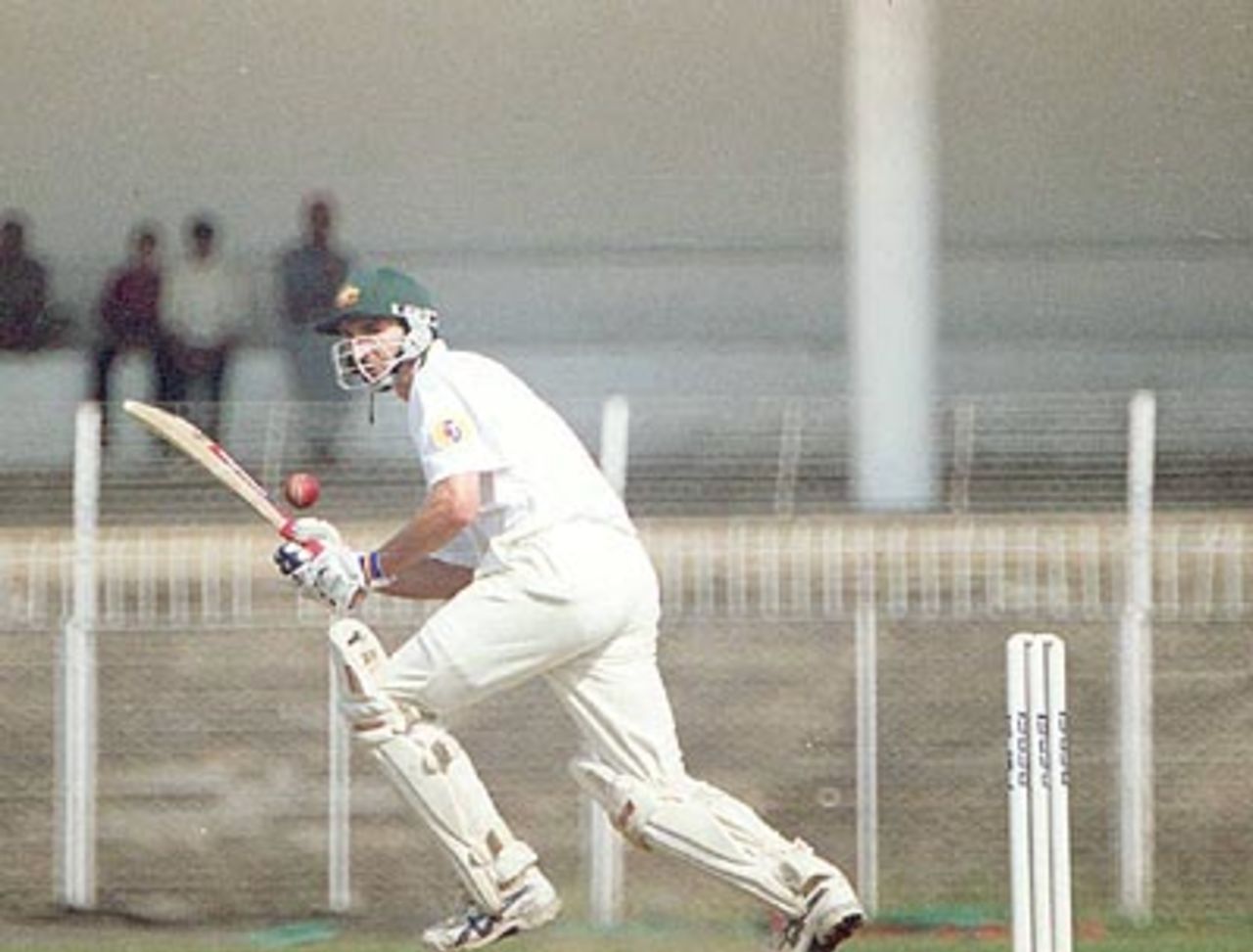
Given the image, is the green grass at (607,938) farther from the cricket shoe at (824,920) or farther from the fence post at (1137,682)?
the cricket shoe at (824,920)

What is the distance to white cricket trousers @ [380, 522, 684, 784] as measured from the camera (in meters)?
11.5

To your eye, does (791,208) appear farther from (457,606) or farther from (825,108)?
(457,606)

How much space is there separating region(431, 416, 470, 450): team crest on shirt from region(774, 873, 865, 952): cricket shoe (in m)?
1.42

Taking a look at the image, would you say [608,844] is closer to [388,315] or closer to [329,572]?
[329,572]

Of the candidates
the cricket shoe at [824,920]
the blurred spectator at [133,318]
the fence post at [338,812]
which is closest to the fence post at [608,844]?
the fence post at [338,812]

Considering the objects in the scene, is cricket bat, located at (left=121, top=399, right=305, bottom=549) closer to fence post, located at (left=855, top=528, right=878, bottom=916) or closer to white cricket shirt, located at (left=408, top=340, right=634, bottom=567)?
white cricket shirt, located at (left=408, top=340, right=634, bottom=567)

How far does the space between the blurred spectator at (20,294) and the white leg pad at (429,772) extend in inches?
336

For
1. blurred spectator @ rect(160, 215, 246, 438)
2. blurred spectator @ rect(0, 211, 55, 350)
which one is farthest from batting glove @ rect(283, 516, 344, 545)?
blurred spectator @ rect(0, 211, 55, 350)

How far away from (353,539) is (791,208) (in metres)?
4.92

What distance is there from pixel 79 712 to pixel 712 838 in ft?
13.8

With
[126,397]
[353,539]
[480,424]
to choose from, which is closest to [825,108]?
[126,397]

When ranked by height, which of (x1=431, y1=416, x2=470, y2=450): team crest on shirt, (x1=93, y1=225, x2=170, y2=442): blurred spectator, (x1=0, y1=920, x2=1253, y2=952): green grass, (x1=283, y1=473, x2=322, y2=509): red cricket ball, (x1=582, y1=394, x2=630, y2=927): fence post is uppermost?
(x1=93, y1=225, x2=170, y2=442): blurred spectator

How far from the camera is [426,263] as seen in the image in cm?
2044

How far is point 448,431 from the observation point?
37.7 ft
